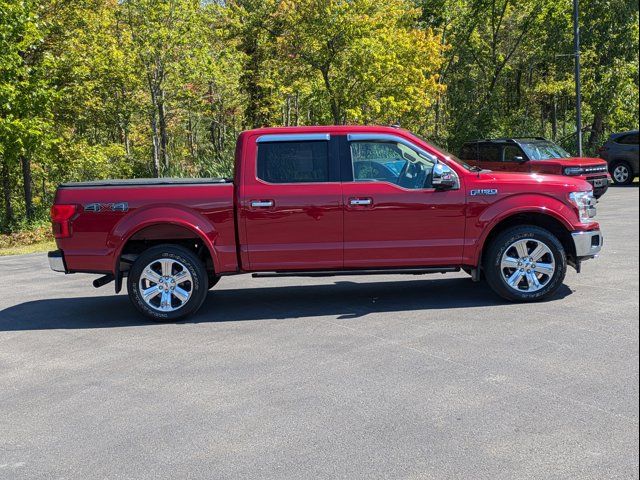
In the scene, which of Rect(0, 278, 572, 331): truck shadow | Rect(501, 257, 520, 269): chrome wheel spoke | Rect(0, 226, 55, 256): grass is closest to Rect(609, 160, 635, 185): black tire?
Rect(0, 278, 572, 331): truck shadow

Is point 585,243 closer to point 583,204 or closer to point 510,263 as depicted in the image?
point 583,204

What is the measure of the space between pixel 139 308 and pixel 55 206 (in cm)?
138

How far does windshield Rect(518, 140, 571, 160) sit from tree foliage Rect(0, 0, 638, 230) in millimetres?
4271

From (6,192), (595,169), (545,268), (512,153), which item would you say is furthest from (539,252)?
(6,192)

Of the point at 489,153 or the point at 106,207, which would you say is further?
the point at 489,153

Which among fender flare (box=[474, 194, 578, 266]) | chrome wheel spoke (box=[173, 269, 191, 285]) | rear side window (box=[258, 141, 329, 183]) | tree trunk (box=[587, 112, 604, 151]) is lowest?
chrome wheel spoke (box=[173, 269, 191, 285])

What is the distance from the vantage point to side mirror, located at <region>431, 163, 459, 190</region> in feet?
23.7

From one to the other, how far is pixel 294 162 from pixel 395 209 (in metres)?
1.20

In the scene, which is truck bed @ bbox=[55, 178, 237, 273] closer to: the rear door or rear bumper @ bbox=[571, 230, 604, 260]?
the rear door

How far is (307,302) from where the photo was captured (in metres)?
7.98

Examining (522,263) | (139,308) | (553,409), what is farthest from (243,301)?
(553,409)

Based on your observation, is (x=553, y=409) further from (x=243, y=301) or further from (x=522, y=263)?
(x=243, y=301)

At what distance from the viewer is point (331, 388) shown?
4957 mm

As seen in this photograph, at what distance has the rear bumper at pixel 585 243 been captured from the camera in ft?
24.0
